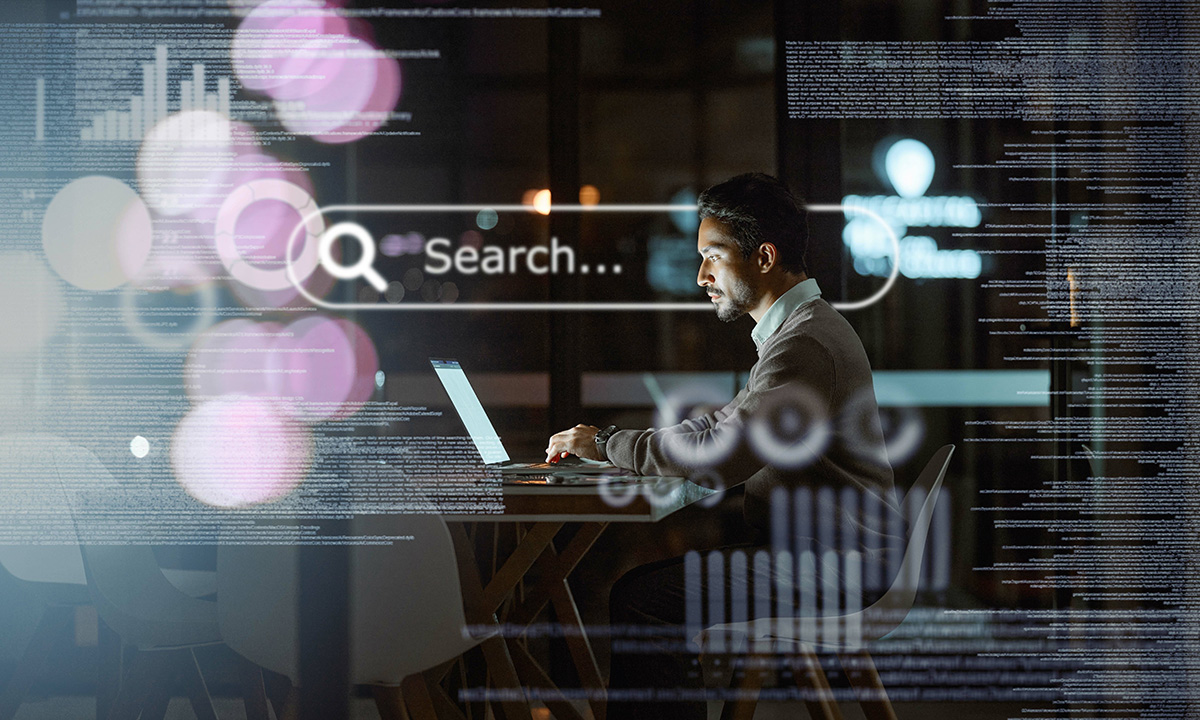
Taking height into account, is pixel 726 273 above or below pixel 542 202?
below

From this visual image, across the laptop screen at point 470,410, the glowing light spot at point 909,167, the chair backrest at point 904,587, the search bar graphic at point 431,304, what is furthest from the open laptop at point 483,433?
the glowing light spot at point 909,167

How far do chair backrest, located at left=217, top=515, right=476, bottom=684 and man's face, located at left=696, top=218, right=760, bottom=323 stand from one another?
3.45 feet

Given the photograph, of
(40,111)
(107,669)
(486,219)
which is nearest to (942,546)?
(486,219)

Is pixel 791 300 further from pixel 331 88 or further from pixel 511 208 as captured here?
pixel 331 88

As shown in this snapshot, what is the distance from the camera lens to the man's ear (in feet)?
7.75

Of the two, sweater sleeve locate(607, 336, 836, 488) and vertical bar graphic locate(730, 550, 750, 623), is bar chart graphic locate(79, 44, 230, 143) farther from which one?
vertical bar graphic locate(730, 550, 750, 623)

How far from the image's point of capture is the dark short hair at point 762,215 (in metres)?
2.38

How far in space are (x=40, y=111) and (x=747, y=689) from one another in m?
2.70

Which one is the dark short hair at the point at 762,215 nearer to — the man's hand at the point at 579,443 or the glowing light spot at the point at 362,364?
the man's hand at the point at 579,443

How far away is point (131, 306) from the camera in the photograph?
8.48ft

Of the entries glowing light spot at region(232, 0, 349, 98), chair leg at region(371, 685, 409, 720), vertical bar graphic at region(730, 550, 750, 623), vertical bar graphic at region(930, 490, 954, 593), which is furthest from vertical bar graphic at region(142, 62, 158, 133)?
vertical bar graphic at region(930, 490, 954, 593)

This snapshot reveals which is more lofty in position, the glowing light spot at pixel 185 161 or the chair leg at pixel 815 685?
the glowing light spot at pixel 185 161

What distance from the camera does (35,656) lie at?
2.49 m

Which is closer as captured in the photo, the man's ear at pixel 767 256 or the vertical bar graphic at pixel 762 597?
the vertical bar graphic at pixel 762 597
